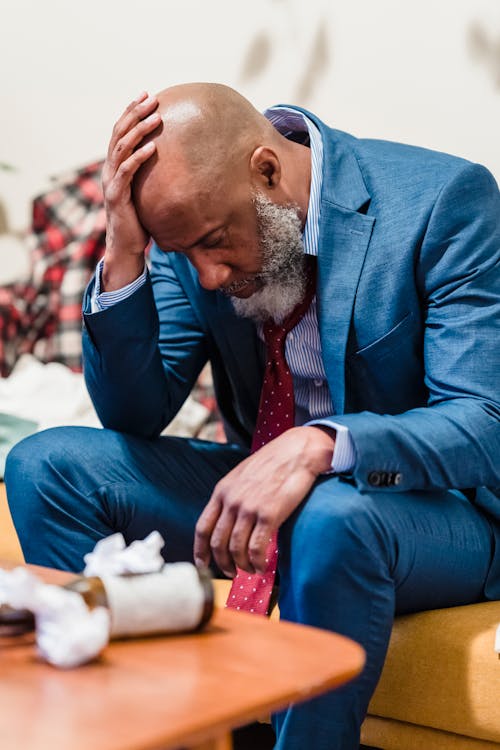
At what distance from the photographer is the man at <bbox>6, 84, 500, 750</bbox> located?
131 cm

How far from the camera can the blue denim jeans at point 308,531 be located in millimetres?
1260

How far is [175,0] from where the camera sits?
2.75 meters

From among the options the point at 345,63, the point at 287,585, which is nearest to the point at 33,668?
the point at 287,585

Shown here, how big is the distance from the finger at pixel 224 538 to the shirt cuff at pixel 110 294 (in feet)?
1.52

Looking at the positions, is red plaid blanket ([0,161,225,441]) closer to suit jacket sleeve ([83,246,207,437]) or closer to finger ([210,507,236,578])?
suit jacket sleeve ([83,246,207,437])

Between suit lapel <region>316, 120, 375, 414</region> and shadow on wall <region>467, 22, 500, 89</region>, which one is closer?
suit lapel <region>316, 120, 375, 414</region>

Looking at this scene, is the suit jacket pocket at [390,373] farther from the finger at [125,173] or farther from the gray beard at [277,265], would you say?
the finger at [125,173]

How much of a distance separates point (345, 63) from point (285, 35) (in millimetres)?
201

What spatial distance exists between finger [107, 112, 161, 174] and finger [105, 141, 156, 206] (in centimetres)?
1

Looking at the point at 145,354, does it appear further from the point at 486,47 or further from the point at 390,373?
the point at 486,47

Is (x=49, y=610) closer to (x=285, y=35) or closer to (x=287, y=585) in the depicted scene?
(x=287, y=585)

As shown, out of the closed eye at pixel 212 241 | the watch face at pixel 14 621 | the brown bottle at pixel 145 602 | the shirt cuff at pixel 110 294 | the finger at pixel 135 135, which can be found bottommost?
the watch face at pixel 14 621

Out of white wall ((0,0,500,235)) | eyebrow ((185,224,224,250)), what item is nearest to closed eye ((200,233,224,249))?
eyebrow ((185,224,224,250))

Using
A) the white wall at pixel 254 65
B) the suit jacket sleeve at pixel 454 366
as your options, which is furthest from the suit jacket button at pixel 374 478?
the white wall at pixel 254 65
